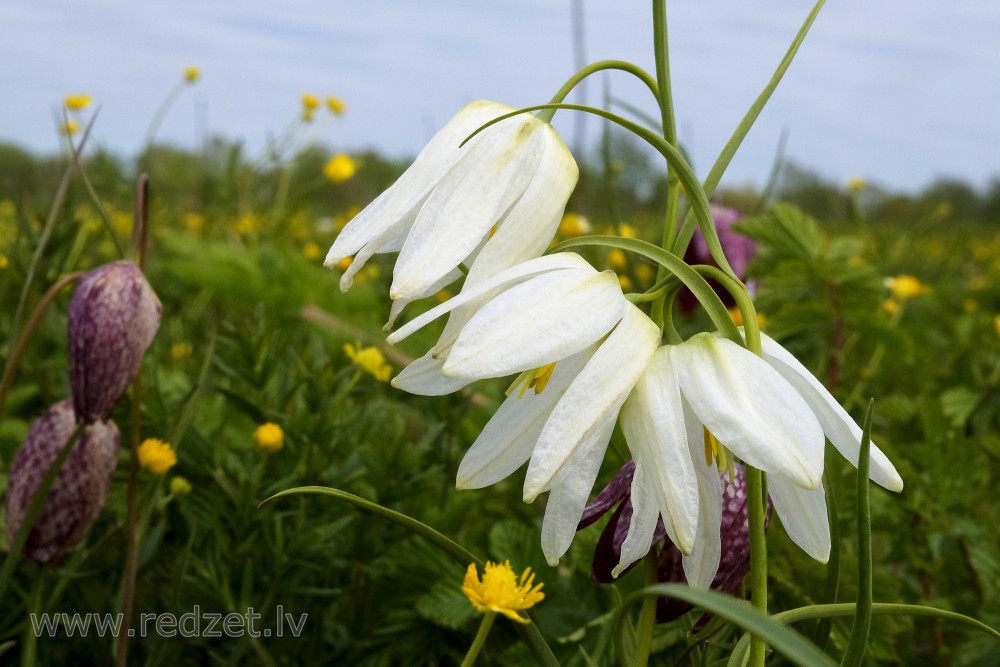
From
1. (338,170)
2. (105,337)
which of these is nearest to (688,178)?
(105,337)

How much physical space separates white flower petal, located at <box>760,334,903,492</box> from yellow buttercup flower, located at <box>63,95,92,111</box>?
60.3 inches

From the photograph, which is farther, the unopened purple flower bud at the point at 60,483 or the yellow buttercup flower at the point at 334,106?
the yellow buttercup flower at the point at 334,106

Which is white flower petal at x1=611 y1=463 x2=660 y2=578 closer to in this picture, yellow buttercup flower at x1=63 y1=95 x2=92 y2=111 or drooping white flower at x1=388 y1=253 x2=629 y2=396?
drooping white flower at x1=388 y1=253 x2=629 y2=396

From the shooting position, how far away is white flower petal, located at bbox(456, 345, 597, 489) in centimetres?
62

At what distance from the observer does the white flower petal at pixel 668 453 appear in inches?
21.5

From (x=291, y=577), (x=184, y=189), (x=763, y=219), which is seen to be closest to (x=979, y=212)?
(x=184, y=189)

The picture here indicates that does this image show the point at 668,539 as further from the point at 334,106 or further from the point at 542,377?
the point at 334,106

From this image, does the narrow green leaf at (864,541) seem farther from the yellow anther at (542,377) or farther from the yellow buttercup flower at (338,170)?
the yellow buttercup flower at (338,170)

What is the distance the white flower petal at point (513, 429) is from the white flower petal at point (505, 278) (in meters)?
0.06

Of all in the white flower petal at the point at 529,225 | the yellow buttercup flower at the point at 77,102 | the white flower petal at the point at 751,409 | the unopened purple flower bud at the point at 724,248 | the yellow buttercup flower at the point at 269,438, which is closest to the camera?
the white flower petal at the point at 751,409

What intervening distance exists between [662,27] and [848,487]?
1.99ft

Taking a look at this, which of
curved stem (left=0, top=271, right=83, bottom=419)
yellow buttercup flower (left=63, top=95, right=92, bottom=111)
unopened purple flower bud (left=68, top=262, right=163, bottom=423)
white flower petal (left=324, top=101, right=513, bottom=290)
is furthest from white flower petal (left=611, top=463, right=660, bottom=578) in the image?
yellow buttercup flower (left=63, top=95, right=92, bottom=111)

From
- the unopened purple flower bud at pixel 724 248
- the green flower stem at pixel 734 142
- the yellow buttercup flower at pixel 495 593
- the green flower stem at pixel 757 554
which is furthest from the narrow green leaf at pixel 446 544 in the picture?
the unopened purple flower bud at pixel 724 248

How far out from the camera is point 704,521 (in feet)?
2.03
